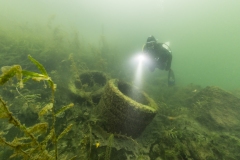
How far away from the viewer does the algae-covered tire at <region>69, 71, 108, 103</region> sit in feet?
16.2

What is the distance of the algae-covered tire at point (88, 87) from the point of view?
4.95 m

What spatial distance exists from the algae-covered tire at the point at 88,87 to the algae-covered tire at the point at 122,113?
845 mm

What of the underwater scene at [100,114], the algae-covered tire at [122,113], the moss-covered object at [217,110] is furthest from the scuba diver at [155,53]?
the algae-covered tire at [122,113]

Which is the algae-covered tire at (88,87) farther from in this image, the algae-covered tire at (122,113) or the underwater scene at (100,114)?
the algae-covered tire at (122,113)

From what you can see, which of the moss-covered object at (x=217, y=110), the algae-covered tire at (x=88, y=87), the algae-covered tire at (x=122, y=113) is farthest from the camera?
the moss-covered object at (x=217, y=110)

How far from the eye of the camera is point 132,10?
131 m

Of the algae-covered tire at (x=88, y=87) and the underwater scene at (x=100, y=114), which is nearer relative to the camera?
the underwater scene at (x=100, y=114)

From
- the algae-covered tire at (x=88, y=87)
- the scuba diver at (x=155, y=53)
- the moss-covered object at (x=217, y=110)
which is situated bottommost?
the moss-covered object at (x=217, y=110)

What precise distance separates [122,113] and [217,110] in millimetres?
5671

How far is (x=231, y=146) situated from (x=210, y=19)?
18526cm

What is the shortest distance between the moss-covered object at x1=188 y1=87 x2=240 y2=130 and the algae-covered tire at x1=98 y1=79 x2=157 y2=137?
376cm

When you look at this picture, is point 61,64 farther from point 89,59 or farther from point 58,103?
point 58,103

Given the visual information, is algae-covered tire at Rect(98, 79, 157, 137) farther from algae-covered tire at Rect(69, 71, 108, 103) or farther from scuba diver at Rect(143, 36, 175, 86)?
scuba diver at Rect(143, 36, 175, 86)

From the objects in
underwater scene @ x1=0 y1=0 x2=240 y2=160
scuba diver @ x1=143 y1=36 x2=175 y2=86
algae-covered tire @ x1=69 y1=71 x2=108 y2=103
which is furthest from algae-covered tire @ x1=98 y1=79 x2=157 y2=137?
scuba diver @ x1=143 y1=36 x2=175 y2=86
